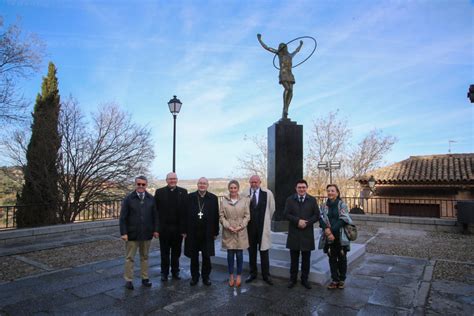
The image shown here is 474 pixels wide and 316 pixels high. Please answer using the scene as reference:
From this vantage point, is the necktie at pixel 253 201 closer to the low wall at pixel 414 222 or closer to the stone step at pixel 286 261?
the stone step at pixel 286 261

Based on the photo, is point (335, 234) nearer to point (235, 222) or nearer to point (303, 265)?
point (303, 265)

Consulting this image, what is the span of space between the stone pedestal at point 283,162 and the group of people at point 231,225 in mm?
1489

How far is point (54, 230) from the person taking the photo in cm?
1007

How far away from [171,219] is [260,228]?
60.3 inches

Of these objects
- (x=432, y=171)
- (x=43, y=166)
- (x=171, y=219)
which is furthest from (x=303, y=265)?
(x=432, y=171)

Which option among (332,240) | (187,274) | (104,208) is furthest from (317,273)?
(104,208)

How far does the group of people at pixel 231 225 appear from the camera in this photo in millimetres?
5004

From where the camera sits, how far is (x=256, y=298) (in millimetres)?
4605

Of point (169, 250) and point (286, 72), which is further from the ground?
point (286, 72)

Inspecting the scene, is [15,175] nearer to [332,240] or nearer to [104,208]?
[104,208]

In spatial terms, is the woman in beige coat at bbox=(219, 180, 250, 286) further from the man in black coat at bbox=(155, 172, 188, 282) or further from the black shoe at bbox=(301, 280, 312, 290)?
the black shoe at bbox=(301, 280, 312, 290)

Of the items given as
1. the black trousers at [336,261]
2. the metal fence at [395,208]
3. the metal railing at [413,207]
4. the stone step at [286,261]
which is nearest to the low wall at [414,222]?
the metal fence at [395,208]

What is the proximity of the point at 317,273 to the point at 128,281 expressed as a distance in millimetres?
3110

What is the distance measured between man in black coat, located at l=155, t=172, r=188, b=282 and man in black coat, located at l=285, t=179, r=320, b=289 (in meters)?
1.83
